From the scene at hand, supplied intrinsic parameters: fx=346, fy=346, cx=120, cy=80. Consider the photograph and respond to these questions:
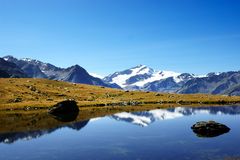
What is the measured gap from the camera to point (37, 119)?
328 ft

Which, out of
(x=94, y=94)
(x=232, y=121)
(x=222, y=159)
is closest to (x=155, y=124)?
(x=232, y=121)

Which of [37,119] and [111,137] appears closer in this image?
[111,137]

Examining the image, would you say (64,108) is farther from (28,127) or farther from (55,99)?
(55,99)

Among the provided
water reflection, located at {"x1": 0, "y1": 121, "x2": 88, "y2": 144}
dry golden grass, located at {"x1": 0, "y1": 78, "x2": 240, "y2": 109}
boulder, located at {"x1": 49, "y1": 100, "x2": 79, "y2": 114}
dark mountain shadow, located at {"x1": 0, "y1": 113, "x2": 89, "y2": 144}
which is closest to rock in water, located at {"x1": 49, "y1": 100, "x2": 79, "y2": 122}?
boulder, located at {"x1": 49, "y1": 100, "x2": 79, "y2": 114}

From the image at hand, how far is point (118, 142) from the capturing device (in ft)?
211

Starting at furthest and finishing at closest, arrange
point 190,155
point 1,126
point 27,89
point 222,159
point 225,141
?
point 27,89
point 1,126
point 225,141
point 190,155
point 222,159

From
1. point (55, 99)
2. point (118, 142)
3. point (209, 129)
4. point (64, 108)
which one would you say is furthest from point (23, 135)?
point (55, 99)

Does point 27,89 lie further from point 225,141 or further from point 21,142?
point 225,141

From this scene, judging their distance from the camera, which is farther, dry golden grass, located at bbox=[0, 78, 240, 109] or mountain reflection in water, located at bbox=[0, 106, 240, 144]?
dry golden grass, located at bbox=[0, 78, 240, 109]

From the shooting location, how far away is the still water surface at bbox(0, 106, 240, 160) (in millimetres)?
51906

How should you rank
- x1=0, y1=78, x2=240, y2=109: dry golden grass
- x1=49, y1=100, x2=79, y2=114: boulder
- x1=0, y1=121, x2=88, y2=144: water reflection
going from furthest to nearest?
x1=0, y1=78, x2=240, y2=109: dry golden grass, x1=49, y1=100, x2=79, y2=114: boulder, x1=0, y1=121, x2=88, y2=144: water reflection

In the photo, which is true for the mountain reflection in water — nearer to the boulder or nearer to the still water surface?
the still water surface

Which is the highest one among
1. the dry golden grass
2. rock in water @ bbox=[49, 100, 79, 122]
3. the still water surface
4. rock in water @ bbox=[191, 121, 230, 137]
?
the dry golden grass

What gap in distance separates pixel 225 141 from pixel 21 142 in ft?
124
